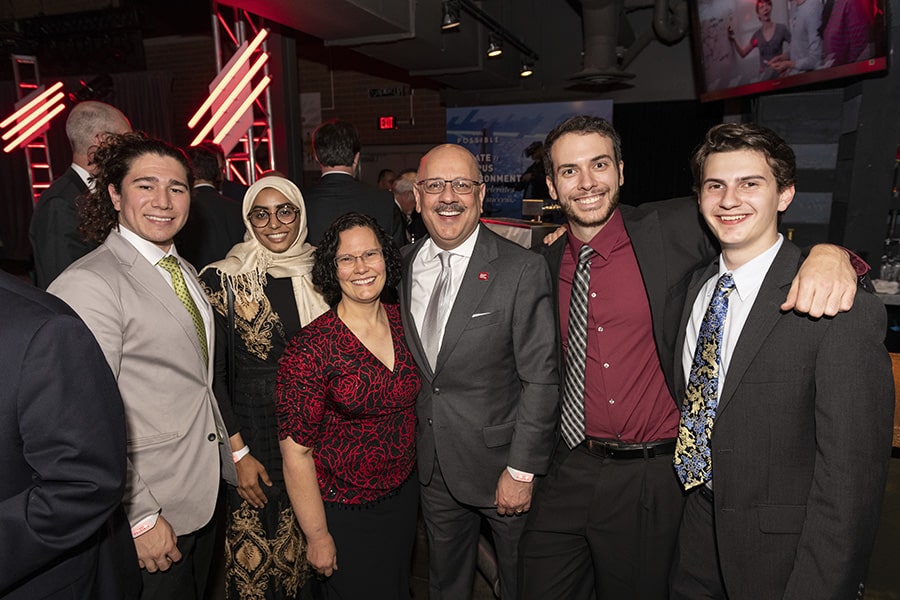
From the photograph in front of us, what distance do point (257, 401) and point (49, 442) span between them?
4.33 ft

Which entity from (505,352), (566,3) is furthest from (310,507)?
(566,3)

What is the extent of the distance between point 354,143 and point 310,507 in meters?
2.61

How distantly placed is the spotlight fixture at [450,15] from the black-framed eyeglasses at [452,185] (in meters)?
4.55

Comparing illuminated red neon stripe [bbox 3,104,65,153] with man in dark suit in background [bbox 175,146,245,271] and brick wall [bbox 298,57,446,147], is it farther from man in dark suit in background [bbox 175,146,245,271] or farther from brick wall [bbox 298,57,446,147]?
man in dark suit in background [bbox 175,146,245,271]

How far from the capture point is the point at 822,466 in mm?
1475

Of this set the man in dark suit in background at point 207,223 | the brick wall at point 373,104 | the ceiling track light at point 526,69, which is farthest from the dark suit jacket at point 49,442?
the brick wall at point 373,104

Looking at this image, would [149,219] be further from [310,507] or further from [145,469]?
[310,507]

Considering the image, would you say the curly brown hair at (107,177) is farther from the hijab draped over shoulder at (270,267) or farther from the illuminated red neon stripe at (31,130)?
the illuminated red neon stripe at (31,130)

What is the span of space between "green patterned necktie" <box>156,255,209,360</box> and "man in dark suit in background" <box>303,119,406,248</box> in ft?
5.49

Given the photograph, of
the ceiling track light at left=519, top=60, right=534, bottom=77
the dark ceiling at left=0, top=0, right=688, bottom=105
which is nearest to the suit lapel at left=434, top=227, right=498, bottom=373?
Result: the dark ceiling at left=0, top=0, right=688, bottom=105

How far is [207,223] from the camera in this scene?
3809mm

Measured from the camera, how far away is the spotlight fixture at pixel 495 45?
7.95m

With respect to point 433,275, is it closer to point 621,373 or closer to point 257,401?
point 621,373

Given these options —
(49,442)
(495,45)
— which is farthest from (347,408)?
(495,45)
